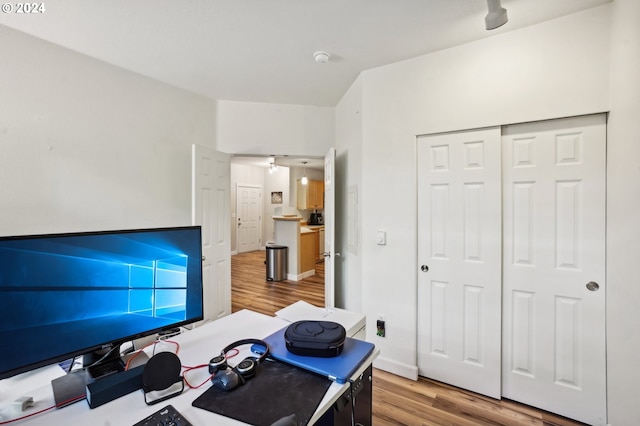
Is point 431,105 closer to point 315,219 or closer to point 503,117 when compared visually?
point 503,117

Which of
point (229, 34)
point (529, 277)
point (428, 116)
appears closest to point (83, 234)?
point (229, 34)

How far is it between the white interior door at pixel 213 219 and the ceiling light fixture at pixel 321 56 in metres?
1.48

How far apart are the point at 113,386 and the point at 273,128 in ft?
9.89

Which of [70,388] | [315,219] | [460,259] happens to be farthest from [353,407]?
[315,219]

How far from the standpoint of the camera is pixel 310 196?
7.34 meters

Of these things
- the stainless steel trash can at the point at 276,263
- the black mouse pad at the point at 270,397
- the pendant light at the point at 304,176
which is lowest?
the stainless steel trash can at the point at 276,263

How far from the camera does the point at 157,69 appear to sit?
258 centimetres

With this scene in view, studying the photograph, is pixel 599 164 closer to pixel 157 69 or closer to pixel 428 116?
pixel 428 116

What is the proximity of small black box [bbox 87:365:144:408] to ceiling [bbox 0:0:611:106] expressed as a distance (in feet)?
6.55

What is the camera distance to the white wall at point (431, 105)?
177 centimetres

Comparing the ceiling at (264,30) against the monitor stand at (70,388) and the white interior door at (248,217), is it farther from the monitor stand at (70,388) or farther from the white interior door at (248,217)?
the white interior door at (248,217)

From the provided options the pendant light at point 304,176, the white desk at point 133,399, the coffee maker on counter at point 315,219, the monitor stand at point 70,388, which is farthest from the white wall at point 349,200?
the coffee maker on counter at point 315,219

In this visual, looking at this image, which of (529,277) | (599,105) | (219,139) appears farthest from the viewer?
(219,139)

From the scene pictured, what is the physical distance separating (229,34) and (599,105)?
2.51 metres
